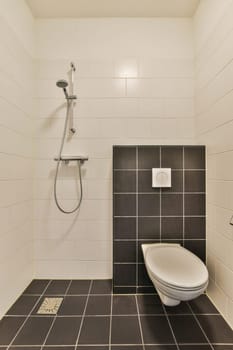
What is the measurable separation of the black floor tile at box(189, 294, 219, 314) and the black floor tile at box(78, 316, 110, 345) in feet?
2.15

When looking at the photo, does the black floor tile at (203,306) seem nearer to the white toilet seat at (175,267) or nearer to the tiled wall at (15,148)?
the white toilet seat at (175,267)

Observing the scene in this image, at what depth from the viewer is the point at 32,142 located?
2.02 metres

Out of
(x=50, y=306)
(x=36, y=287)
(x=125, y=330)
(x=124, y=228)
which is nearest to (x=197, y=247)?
(x=124, y=228)

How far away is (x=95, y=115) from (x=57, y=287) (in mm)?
1583

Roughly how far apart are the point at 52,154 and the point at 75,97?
56 cm

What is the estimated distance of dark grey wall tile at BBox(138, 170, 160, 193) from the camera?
182cm

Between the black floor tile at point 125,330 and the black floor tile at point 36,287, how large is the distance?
0.72 m

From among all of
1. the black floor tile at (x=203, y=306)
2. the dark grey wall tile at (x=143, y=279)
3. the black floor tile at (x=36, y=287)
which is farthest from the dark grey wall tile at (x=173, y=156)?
the black floor tile at (x=36, y=287)

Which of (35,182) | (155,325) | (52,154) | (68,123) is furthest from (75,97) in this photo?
(155,325)

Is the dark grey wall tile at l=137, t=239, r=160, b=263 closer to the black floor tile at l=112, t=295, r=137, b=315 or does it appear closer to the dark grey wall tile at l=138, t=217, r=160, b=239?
the dark grey wall tile at l=138, t=217, r=160, b=239

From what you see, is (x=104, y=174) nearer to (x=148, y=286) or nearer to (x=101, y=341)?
(x=148, y=286)

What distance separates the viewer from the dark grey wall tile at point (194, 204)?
5.98 feet

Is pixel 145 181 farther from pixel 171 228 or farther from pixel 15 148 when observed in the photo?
pixel 15 148

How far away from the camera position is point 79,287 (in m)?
1.88
